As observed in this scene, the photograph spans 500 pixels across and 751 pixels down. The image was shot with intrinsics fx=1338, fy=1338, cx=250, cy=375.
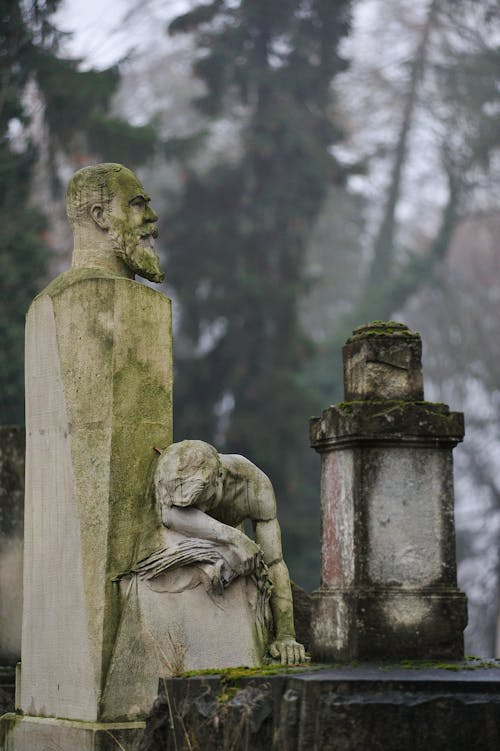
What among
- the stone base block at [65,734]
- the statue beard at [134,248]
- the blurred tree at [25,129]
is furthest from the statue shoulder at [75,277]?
the blurred tree at [25,129]

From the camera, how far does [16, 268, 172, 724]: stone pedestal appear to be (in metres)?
6.84

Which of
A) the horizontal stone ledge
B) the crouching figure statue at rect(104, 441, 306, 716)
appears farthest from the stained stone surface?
the horizontal stone ledge

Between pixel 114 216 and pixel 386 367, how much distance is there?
2.18 meters

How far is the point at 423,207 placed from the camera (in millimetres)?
31594

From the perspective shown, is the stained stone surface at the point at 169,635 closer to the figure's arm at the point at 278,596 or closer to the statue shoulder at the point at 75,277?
the figure's arm at the point at 278,596

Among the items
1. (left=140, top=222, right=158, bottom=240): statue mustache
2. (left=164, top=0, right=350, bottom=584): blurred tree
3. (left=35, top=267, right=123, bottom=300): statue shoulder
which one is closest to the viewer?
(left=35, top=267, right=123, bottom=300): statue shoulder

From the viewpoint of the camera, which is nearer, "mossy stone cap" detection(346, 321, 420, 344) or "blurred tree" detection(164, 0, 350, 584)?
"mossy stone cap" detection(346, 321, 420, 344)

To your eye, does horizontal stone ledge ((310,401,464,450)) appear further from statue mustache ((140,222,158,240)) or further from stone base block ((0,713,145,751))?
statue mustache ((140,222,158,240))

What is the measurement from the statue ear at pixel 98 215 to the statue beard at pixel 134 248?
0.20 ft

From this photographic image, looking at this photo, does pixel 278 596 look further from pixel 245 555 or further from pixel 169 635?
pixel 169 635

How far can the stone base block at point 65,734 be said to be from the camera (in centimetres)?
653

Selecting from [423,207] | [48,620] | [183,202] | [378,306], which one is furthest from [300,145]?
[48,620]

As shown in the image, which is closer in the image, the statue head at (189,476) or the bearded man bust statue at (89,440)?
the statue head at (189,476)

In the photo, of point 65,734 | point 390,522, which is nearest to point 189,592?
point 65,734
